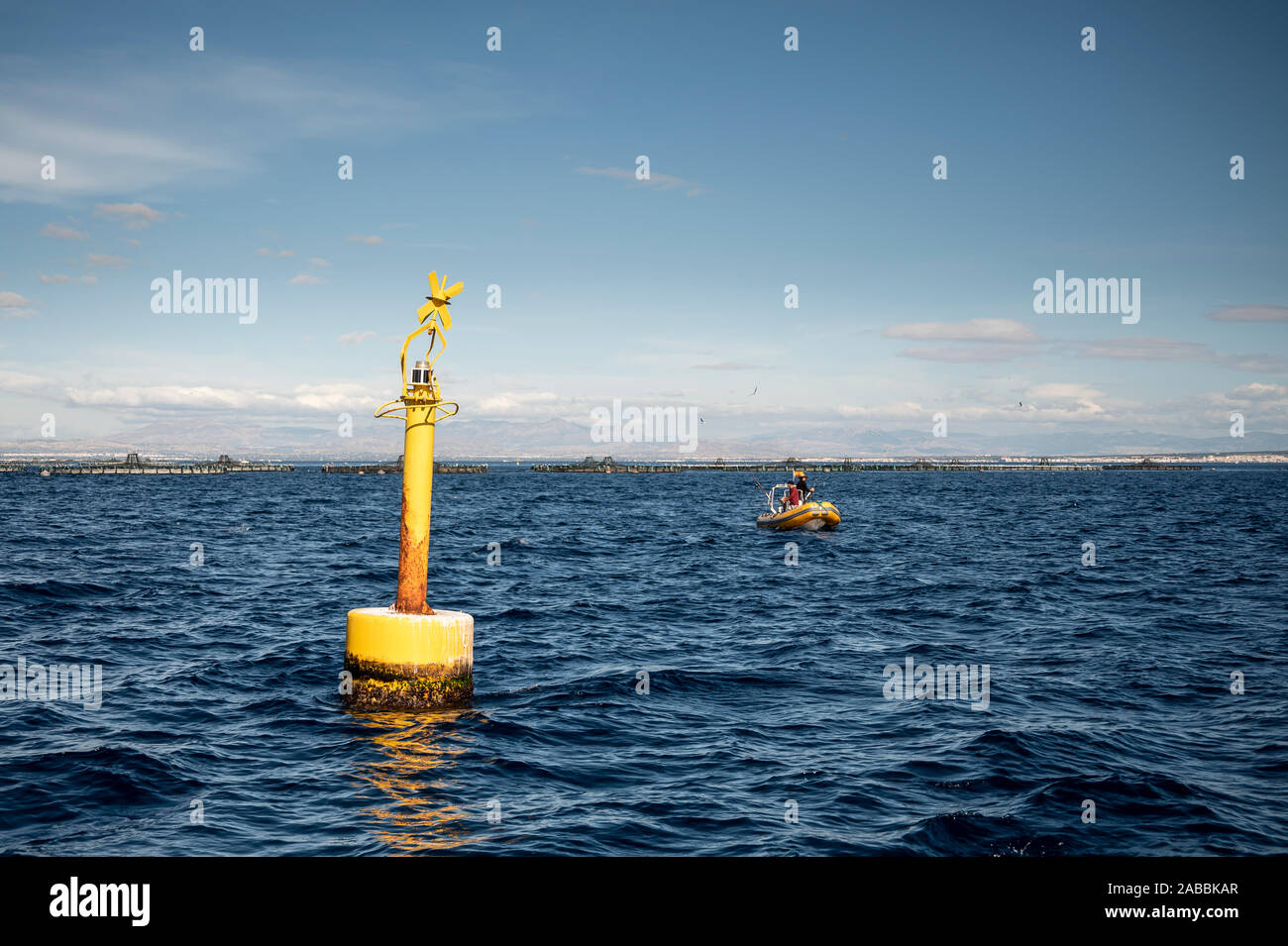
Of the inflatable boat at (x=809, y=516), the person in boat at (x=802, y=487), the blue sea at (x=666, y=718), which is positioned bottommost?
the blue sea at (x=666, y=718)

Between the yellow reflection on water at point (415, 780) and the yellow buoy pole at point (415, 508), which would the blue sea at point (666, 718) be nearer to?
the yellow reflection on water at point (415, 780)

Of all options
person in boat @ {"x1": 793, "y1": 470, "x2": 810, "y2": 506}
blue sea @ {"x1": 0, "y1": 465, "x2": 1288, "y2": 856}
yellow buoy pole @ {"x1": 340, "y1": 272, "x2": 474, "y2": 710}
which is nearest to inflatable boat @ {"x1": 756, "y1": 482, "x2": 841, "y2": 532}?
person in boat @ {"x1": 793, "y1": 470, "x2": 810, "y2": 506}

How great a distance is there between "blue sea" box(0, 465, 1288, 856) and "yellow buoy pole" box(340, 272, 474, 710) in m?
0.42

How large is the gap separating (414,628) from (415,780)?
7.88ft

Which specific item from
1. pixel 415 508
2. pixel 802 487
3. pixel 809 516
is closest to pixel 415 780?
pixel 415 508

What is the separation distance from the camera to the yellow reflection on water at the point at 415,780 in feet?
30.1

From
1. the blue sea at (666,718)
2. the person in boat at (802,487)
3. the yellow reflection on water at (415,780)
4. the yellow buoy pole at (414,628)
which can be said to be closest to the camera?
the yellow reflection on water at (415,780)

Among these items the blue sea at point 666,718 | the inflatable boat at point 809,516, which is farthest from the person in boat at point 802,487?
the blue sea at point 666,718

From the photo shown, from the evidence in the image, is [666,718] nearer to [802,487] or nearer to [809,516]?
[809,516]

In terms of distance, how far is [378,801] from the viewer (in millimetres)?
10078

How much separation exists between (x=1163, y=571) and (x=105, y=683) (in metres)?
33.0

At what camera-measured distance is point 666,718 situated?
14.0 m

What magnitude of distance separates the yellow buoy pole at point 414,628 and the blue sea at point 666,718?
423 mm

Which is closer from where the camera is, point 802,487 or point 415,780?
point 415,780
